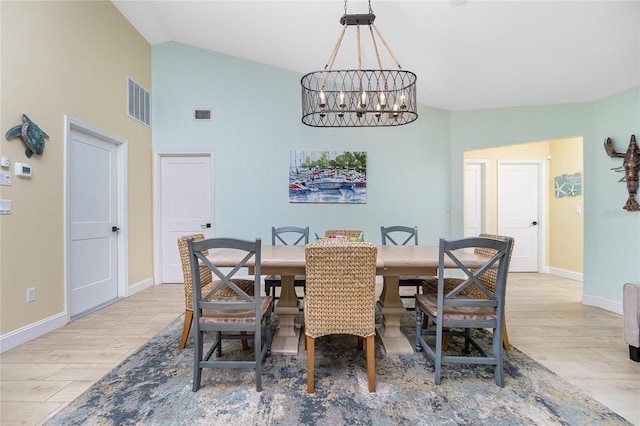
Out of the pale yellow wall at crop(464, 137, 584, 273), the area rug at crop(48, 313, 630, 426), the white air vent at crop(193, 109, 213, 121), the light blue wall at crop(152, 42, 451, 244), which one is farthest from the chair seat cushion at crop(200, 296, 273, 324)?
the pale yellow wall at crop(464, 137, 584, 273)

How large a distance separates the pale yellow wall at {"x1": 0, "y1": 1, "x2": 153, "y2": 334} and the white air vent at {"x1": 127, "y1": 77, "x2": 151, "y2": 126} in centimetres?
11

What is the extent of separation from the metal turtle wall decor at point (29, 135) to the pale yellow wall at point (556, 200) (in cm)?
544

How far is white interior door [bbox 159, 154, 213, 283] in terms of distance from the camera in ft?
13.9

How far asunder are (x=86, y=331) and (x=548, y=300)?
16.2 feet

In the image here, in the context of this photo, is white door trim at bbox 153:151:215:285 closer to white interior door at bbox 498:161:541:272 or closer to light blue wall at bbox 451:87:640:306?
light blue wall at bbox 451:87:640:306

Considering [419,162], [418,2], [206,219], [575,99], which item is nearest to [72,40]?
[206,219]

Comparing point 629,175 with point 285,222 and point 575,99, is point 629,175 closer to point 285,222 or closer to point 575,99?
point 575,99

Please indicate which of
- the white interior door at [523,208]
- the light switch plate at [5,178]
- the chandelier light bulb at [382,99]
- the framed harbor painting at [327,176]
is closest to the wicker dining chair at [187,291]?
the light switch plate at [5,178]

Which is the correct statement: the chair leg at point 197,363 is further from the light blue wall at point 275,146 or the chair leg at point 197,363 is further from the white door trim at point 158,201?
the white door trim at point 158,201

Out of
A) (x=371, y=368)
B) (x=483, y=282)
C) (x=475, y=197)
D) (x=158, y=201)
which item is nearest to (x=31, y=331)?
(x=158, y=201)

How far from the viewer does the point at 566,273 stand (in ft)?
15.3

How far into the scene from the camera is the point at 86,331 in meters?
2.61

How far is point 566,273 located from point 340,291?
16.3 ft

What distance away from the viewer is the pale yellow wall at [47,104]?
89.5 inches
